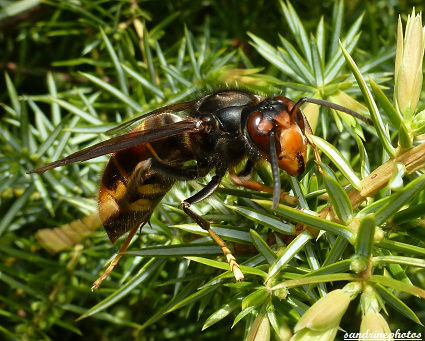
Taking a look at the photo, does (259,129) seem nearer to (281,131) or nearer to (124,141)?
(281,131)

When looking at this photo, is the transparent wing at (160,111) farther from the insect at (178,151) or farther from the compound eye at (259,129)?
the compound eye at (259,129)

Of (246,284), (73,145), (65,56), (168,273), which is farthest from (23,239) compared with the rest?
(246,284)

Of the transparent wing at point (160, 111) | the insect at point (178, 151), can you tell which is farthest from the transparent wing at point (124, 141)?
the transparent wing at point (160, 111)

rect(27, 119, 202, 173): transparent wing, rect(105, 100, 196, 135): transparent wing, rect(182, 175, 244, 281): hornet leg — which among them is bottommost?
rect(182, 175, 244, 281): hornet leg

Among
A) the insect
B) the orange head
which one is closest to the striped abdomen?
the insect

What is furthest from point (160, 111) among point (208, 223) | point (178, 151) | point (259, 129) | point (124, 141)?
point (208, 223)

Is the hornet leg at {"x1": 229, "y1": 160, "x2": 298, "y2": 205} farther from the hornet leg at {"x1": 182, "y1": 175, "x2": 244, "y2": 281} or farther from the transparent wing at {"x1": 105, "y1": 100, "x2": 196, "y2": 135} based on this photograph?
the transparent wing at {"x1": 105, "y1": 100, "x2": 196, "y2": 135}

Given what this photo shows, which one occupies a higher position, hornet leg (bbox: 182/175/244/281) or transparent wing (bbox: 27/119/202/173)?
transparent wing (bbox: 27/119/202/173)
